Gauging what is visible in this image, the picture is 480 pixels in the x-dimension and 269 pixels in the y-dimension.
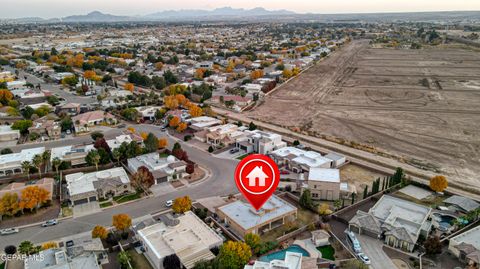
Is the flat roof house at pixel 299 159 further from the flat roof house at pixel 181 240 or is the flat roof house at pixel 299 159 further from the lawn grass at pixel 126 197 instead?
the lawn grass at pixel 126 197

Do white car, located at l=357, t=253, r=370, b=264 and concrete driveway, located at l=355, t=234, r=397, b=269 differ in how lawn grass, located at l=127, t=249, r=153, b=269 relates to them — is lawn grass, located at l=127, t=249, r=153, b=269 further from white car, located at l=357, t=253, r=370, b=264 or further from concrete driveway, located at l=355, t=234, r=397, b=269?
concrete driveway, located at l=355, t=234, r=397, b=269

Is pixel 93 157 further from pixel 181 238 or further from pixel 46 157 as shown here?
pixel 181 238

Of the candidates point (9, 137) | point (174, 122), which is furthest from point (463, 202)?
point (9, 137)

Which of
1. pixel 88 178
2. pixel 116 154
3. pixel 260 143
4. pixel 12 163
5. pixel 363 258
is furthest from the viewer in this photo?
pixel 260 143

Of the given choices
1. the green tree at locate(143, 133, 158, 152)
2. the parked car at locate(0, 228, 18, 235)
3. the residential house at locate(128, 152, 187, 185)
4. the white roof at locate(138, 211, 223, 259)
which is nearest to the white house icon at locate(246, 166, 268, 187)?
the white roof at locate(138, 211, 223, 259)

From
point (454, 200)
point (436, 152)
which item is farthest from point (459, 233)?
point (436, 152)

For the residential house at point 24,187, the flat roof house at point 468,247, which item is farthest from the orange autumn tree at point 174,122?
the flat roof house at point 468,247
